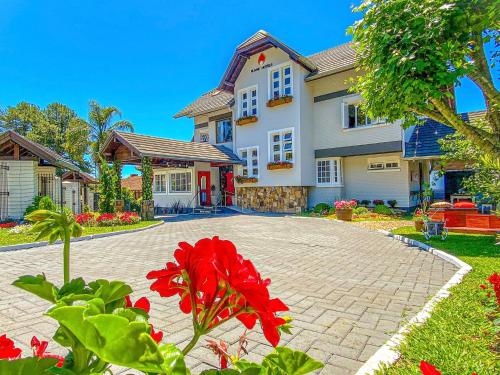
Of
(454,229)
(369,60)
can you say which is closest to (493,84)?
(369,60)

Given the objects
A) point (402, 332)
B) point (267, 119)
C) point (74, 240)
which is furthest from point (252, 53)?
point (402, 332)

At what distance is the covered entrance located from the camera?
1702cm

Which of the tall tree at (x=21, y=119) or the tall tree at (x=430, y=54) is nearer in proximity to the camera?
the tall tree at (x=430, y=54)

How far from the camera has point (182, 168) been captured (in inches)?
847

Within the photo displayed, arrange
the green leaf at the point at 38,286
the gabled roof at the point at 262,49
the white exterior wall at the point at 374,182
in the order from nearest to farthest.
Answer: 1. the green leaf at the point at 38,286
2. the white exterior wall at the point at 374,182
3. the gabled roof at the point at 262,49

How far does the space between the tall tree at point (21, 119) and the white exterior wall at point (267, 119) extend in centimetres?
2927

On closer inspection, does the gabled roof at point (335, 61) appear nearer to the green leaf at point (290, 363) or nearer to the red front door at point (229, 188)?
the red front door at point (229, 188)

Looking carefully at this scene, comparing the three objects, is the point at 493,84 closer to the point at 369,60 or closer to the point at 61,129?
the point at 369,60

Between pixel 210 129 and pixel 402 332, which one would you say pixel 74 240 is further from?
pixel 210 129

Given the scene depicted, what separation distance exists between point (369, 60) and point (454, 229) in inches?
262

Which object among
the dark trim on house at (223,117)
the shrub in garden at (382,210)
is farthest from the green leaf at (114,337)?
the dark trim on house at (223,117)

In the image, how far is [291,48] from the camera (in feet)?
59.6

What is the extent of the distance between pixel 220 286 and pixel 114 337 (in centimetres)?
30

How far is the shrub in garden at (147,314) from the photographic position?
426 millimetres
